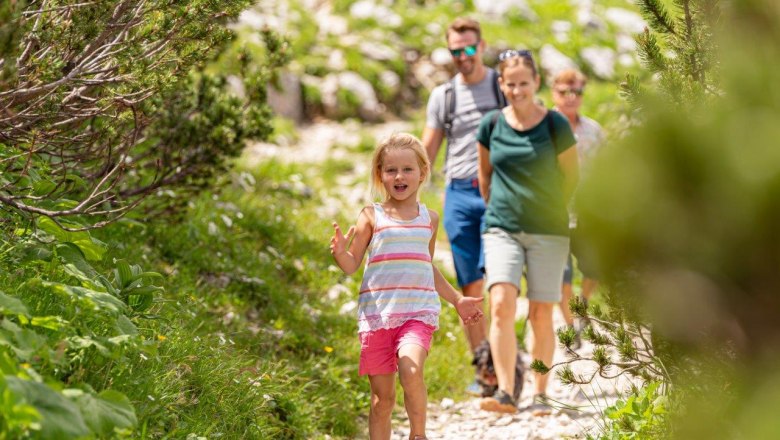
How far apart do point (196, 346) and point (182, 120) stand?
9.14 feet

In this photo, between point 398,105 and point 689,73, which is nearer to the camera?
point 689,73

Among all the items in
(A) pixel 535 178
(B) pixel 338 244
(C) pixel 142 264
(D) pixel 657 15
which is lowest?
(C) pixel 142 264

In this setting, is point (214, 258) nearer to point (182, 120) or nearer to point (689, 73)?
point (182, 120)

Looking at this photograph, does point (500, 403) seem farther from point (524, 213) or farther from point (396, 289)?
point (396, 289)

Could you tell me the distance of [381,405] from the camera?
448 centimetres

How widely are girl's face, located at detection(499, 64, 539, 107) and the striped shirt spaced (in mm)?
1564

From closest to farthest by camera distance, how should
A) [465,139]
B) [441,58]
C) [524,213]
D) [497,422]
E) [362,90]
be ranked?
[497,422] < [524,213] < [465,139] < [362,90] < [441,58]

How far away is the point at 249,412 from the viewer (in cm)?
443

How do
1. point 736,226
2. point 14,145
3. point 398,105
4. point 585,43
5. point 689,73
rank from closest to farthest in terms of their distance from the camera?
point 736,226
point 689,73
point 14,145
point 398,105
point 585,43

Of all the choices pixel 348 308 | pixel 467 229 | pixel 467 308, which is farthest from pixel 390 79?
pixel 467 308

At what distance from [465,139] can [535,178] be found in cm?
92

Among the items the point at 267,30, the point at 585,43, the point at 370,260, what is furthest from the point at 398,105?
the point at 370,260

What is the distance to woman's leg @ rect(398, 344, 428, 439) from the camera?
14.3ft

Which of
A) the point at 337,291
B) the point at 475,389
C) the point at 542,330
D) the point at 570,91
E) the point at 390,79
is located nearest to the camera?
the point at 542,330
